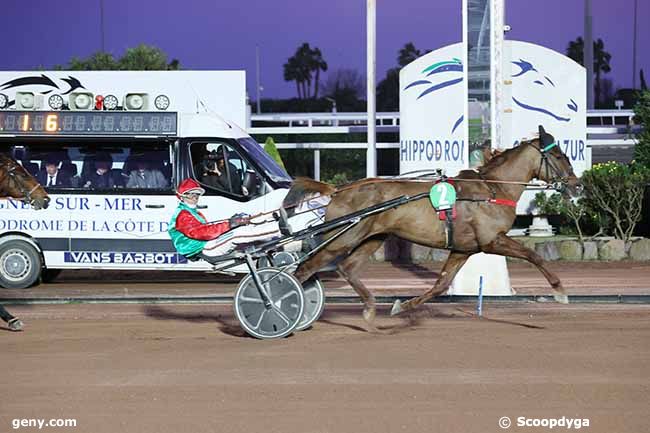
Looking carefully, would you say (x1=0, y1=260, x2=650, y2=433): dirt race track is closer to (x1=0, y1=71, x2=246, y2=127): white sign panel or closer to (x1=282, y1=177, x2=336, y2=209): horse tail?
(x1=282, y1=177, x2=336, y2=209): horse tail

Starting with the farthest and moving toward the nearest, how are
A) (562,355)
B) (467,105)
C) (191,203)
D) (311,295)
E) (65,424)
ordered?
(467,105), (311,295), (191,203), (562,355), (65,424)

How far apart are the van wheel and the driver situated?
18.0ft

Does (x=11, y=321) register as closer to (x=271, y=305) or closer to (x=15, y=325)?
(x=15, y=325)

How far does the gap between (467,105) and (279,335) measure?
5272 millimetres

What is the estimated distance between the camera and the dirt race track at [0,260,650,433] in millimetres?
7117

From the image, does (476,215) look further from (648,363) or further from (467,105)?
(467,105)

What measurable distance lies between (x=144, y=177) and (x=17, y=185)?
10.9 ft

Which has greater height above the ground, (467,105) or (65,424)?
(467,105)

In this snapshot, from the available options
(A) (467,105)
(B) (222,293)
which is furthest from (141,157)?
(A) (467,105)

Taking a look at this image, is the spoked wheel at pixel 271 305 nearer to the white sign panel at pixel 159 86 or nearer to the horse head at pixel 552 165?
the horse head at pixel 552 165

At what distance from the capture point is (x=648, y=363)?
29.0 ft

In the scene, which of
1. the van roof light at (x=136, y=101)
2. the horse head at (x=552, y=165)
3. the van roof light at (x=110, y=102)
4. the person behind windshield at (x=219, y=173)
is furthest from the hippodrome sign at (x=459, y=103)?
the horse head at (x=552, y=165)

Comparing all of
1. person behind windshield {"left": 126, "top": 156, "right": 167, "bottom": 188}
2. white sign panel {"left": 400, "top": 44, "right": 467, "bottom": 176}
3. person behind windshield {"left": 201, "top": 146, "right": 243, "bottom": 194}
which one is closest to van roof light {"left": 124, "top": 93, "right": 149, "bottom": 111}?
person behind windshield {"left": 126, "top": 156, "right": 167, "bottom": 188}

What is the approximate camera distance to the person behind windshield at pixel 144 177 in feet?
47.8
